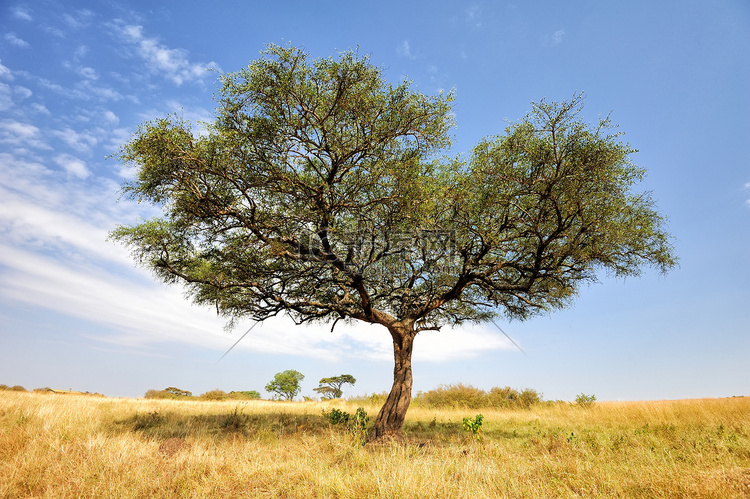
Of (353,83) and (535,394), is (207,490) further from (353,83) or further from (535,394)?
(535,394)

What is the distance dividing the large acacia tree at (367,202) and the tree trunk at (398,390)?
46 mm

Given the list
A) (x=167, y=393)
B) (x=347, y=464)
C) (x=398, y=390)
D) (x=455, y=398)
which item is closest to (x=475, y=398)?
(x=455, y=398)

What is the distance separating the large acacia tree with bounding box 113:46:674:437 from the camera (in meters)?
8.91

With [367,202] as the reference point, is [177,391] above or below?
below

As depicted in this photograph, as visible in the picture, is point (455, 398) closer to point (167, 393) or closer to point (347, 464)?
point (347, 464)

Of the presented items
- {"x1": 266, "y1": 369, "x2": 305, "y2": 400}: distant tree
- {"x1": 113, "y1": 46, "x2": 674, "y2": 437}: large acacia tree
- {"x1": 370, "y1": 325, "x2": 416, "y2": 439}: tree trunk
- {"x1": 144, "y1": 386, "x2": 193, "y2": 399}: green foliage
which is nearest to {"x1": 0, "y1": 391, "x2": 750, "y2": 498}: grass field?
{"x1": 370, "y1": 325, "x2": 416, "y2": 439}: tree trunk

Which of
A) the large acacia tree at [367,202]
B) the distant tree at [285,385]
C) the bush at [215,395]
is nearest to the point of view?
the large acacia tree at [367,202]

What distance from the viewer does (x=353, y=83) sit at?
8.57 metres

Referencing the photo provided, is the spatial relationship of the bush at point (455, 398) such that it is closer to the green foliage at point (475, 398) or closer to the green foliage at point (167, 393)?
the green foliage at point (475, 398)

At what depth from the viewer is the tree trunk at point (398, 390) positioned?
11.4 metres

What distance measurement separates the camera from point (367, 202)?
9.92 metres

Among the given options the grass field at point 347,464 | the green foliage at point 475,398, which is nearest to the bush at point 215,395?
→ the green foliage at point 475,398

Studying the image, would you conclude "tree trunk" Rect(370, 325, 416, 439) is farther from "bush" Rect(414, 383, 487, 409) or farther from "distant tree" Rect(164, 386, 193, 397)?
"distant tree" Rect(164, 386, 193, 397)

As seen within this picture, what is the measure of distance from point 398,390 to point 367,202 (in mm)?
6327
